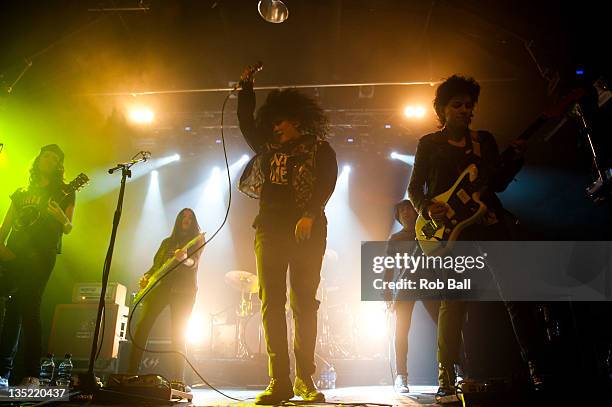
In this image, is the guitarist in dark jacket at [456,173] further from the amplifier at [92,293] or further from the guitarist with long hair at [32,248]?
the amplifier at [92,293]

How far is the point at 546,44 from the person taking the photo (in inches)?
245

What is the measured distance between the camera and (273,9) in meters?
5.29

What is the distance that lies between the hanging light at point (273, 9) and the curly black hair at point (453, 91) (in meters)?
2.60

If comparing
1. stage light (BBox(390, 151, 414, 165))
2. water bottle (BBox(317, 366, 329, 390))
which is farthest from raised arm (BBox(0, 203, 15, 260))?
stage light (BBox(390, 151, 414, 165))

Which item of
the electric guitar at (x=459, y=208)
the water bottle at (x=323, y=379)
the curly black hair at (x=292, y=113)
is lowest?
the water bottle at (x=323, y=379)

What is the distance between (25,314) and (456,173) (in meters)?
4.04

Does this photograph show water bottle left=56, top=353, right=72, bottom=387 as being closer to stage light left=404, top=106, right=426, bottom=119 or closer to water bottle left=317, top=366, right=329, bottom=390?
water bottle left=317, top=366, right=329, bottom=390

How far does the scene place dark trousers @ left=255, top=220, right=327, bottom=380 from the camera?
290 cm

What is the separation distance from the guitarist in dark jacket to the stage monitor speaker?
519cm

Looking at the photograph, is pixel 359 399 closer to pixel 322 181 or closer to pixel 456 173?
pixel 322 181

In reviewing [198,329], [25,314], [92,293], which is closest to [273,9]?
[25,314]

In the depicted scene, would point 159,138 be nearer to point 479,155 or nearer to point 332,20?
point 332,20

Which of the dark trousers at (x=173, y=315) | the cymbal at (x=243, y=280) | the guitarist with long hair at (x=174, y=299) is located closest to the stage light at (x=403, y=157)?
the cymbal at (x=243, y=280)

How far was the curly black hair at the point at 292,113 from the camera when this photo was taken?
3.52 metres
